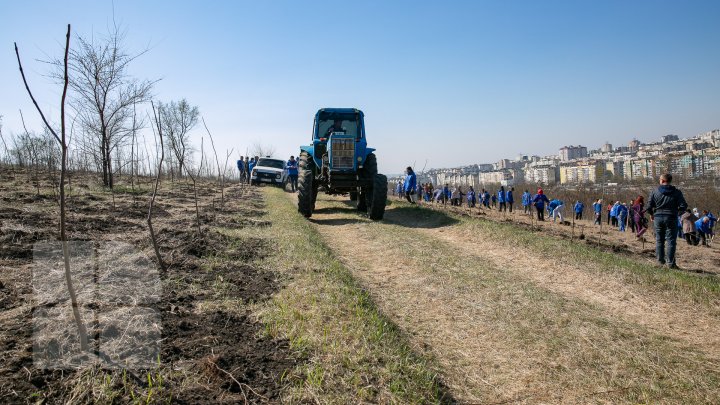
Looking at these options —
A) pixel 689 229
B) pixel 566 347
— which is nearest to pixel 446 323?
pixel 566 347

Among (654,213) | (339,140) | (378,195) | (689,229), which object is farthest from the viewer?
(689,229)

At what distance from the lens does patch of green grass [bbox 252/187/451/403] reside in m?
2.58

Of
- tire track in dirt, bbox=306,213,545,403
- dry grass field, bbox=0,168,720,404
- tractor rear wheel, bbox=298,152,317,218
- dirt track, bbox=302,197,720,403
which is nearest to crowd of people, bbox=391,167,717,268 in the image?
dry grass field, bbox=0,168,720,404

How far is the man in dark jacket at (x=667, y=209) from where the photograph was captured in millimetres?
7414

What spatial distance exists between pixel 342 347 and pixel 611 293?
4.27 m

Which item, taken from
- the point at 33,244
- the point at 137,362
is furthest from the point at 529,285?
the point at 33,244

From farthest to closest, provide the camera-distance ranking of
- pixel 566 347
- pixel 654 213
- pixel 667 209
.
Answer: pixel 654 213
pixel 667 209
pixel 566 347

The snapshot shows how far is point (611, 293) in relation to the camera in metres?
5.45

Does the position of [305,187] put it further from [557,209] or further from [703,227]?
→ [703,227]

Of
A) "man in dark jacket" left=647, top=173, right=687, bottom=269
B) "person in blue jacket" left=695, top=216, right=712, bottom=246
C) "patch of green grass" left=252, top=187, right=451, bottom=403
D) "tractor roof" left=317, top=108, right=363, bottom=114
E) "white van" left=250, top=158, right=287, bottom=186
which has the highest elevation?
"tractor roof" left=317, top=108, right=363, bottom=114

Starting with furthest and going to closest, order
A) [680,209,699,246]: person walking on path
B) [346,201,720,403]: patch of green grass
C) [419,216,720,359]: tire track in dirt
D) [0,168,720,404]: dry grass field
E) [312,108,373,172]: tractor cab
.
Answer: [680,209,699,246]: person walking on path
[312,108,373,172]: tractor cab
[419,216,720,359]: tire track in dirt
[346,201,720,403]: patch of green grass
[0,168,720,404]: dry grass field

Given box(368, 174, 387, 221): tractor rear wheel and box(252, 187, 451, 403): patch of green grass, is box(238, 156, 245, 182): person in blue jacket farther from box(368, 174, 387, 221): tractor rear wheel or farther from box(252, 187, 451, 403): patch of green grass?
box(252, 187, 451, 403): patch of green grass

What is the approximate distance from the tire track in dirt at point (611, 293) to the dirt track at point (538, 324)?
14 mm

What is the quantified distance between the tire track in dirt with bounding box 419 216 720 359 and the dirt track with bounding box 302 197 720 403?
0.01 meters
